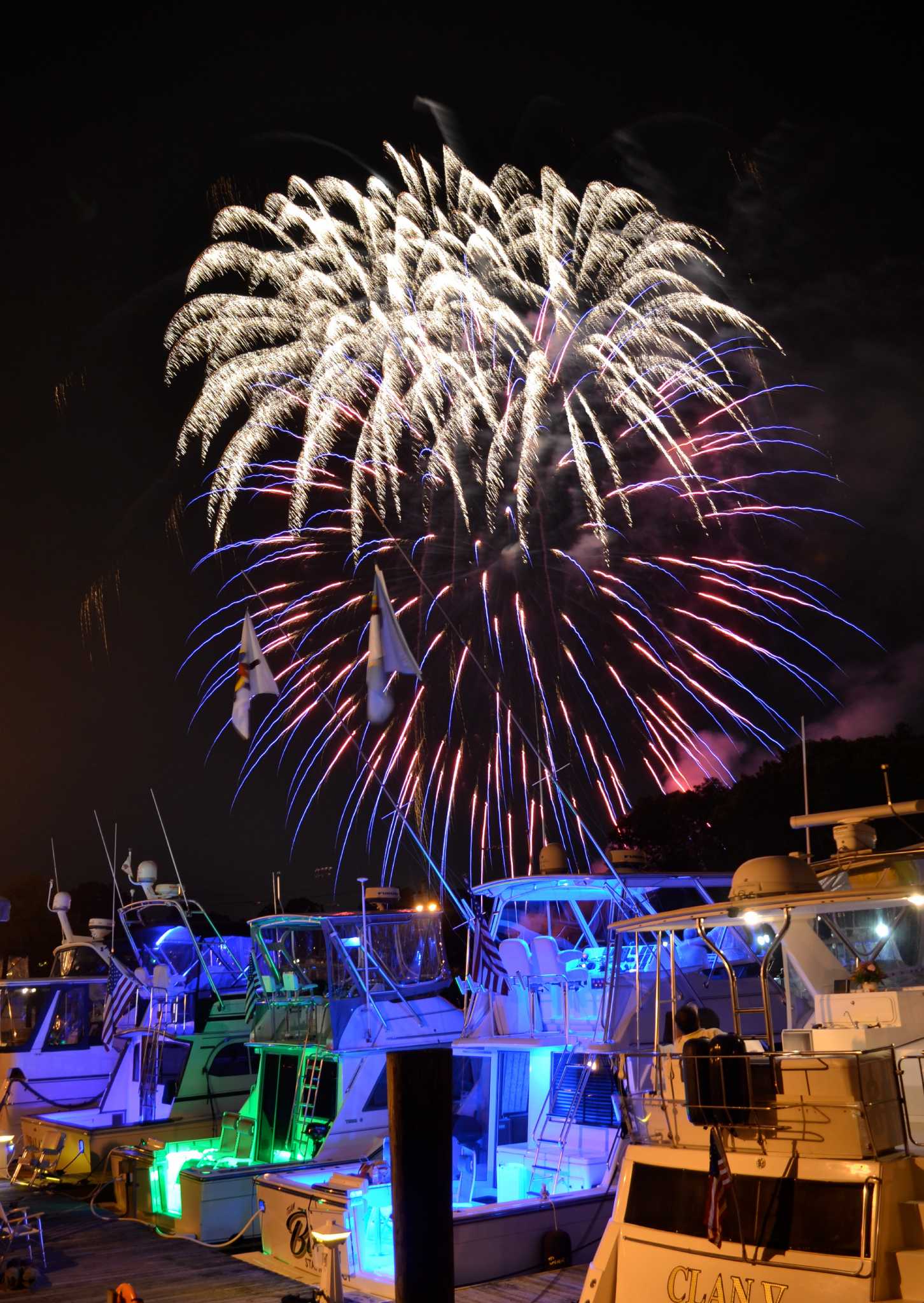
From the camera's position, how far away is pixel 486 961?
16.5 m

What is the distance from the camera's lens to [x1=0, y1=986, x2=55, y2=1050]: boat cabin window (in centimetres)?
2448

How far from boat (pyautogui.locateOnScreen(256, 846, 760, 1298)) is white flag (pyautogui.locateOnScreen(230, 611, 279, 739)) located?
225 inches

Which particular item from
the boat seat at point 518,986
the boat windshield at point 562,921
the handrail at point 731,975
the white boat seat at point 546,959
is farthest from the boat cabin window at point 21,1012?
the handrail at point 731,975

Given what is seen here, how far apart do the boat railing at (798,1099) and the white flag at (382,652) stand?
11.0 m

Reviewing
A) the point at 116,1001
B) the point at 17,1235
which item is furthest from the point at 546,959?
the point at 116,1001

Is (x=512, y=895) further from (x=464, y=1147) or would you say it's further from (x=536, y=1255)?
(x=536, y=1255)

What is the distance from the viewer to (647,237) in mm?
20203

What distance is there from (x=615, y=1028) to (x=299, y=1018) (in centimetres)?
656

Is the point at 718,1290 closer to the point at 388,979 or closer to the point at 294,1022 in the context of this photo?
the point at 388,979

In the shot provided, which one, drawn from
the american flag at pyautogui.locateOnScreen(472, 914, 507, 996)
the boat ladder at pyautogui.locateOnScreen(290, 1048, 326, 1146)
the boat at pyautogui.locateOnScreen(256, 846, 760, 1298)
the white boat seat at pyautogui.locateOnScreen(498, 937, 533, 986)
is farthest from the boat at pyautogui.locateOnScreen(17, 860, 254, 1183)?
the white boat seat at pyautogui.locateOnScreen(498, 937, 533, 986)

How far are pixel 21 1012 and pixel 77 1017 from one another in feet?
3.88

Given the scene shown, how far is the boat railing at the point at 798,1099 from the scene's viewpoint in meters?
8.12

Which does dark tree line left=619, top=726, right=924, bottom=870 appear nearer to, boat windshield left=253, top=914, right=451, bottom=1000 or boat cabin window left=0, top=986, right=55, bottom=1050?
boat windshield left=253, top=914, right=451, bottom=1000

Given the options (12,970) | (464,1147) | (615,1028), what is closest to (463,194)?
(615,1028)
